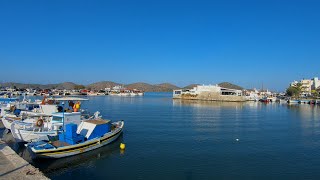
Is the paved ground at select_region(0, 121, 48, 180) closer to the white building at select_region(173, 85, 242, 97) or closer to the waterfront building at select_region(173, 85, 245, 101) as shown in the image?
the waterfront building at select_region(173, 85, 245, 101)

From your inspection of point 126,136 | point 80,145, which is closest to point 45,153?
point 80,145

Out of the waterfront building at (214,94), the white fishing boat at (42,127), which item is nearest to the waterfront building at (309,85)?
the waterfront building at (214,94)

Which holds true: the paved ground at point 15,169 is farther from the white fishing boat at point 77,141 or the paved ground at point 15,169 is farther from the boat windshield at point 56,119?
the boat windshield at point 56,119

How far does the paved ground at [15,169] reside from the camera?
13320 mm

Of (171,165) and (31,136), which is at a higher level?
(31,136)

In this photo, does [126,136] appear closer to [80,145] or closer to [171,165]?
[80,145]

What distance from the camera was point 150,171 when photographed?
1961 cm

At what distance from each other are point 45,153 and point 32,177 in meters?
7.76

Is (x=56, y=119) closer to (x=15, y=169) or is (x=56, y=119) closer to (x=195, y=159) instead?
(x=15, y=169)

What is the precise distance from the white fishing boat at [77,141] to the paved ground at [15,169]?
401 centimetres

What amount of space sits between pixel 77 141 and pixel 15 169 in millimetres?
9118

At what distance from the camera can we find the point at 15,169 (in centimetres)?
1429

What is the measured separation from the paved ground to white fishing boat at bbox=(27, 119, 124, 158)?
401 centimetres

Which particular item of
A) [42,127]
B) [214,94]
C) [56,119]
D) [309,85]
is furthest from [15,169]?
[309,85]
